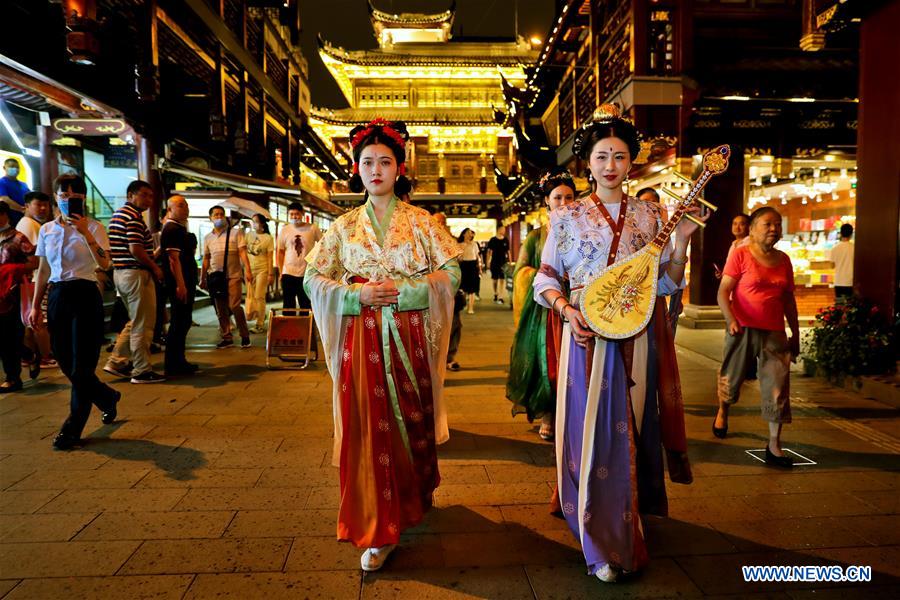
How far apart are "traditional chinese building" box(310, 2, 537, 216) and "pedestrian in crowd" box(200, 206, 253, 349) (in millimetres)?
26759

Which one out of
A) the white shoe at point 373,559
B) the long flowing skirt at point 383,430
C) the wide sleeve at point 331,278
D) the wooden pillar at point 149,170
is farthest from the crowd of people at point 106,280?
the white shoe at point 373,559

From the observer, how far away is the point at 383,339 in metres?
2.47

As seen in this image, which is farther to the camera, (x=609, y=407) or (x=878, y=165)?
(x=878, y=165)

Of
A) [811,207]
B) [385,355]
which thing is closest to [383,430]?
[385,355]

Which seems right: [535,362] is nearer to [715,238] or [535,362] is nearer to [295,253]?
[295,253]

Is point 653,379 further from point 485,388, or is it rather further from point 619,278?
point 485,388

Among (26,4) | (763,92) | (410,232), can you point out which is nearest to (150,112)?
(26,4)

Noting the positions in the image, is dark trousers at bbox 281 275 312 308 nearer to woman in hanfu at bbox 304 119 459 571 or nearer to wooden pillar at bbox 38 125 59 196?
woman in hanfu at bbox 304 119 459 571

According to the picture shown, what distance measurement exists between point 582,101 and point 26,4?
11799mm

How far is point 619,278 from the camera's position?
7.35 ft

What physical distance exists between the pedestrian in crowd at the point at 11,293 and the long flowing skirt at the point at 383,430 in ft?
15.2

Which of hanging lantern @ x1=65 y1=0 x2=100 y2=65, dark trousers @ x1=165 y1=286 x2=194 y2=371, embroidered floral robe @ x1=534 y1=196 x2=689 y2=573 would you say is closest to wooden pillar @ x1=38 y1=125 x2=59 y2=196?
hanging lantern @ x1=65 y1=0 x2=100 y2=65

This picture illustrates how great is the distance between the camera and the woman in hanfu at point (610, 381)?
2270 mm

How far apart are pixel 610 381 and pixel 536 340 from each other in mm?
1833
